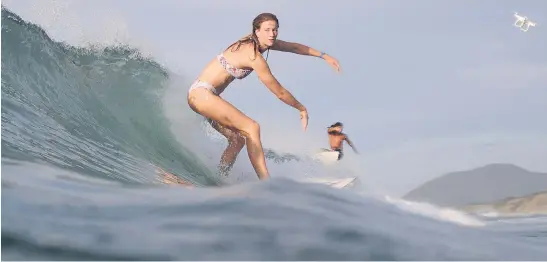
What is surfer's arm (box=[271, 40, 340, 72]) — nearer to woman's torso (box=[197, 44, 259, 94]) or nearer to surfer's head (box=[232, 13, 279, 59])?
surfer's head (box=[232, 13, 279, 59])

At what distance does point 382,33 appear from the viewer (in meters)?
4.61

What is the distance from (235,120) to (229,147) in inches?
8.3

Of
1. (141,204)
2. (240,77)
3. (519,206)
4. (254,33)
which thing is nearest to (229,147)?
(240,77)

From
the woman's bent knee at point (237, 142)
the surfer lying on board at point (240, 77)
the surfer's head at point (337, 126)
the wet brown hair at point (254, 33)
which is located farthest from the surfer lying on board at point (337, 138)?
the wet brown hair at point (254, 33)

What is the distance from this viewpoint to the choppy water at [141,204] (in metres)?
2.80

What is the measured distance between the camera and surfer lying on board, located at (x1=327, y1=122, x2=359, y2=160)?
174 inches

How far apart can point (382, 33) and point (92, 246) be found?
8.63ft

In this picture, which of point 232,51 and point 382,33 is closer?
point 232,51

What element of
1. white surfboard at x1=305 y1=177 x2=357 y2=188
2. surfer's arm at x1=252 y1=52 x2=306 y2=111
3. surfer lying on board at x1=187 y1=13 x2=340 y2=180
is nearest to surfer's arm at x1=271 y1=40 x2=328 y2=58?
surfer lying on board at x1=187 y1=13 x2=340 y2=180

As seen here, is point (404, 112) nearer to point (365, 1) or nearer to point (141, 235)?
point (365, 1)

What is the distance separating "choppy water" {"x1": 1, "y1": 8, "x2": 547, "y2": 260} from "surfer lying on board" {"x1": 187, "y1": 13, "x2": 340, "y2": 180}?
26 centimetres

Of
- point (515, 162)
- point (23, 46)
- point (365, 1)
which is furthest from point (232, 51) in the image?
point (515, 162)

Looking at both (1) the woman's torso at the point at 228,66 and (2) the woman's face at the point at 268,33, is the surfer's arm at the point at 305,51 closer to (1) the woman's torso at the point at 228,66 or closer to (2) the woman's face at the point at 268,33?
(2) the woman's face at the point at 268,33

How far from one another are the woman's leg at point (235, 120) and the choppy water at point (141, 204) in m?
0.25
